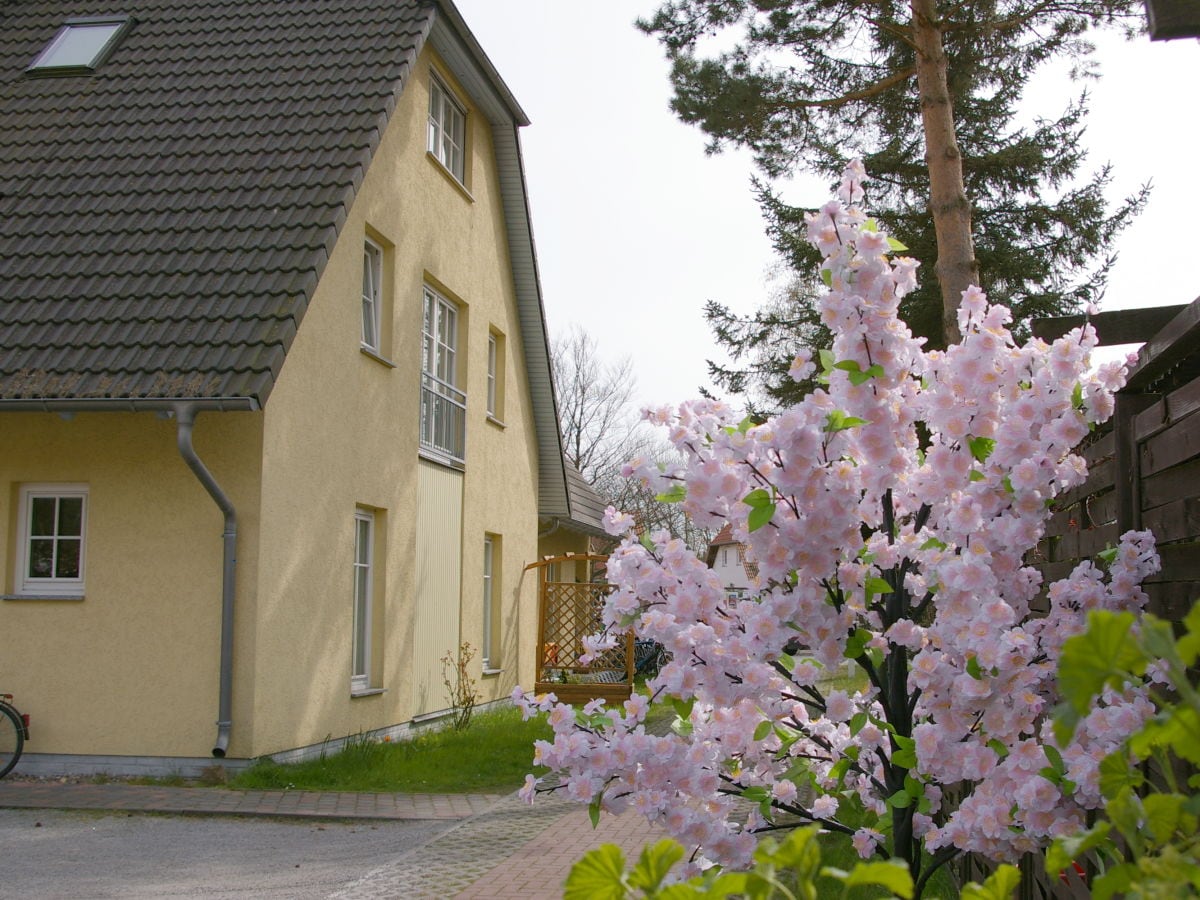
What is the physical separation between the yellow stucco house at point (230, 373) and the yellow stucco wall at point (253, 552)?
0.03 metres

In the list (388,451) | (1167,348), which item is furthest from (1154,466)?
(388,451)

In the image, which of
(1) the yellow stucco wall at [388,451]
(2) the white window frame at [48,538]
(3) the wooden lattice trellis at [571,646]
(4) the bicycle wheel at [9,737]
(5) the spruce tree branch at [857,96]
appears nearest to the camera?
(4) the bicycle wheel at [9,737]

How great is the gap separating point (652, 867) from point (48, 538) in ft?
33.7

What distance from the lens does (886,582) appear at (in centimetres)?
371

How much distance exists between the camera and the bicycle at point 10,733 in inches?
385

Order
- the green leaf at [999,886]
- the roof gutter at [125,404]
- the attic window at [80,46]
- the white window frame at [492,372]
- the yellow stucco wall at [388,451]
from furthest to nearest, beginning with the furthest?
the white window frame at [492,372] < the attic window at [80,46] < the yellow stucco wall at [388,451] < the roof gutter at [125,404] < the green leaf at [999,886]

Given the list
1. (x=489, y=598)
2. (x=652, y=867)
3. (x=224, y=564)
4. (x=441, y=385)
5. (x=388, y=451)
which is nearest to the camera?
(x=652, y=867)

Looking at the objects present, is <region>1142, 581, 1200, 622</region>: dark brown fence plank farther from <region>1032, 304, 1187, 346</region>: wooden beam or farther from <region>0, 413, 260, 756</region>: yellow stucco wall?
<region>0, 413, 260, 756</region>: yellow stucco wall

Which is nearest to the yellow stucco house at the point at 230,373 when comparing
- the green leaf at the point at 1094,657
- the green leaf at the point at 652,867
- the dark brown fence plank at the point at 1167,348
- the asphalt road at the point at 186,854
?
the asphalt road at the point at 186,854

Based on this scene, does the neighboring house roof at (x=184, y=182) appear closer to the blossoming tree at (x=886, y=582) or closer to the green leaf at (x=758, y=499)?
the blossoming tree at (x=886, y=582)

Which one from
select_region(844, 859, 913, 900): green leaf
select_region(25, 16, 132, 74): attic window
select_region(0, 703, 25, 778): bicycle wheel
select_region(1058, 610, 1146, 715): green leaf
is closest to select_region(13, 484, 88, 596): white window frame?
select_region(0, 703, 25, 778): bicycle wheel

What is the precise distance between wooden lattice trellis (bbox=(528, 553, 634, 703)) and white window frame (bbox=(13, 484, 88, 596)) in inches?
305

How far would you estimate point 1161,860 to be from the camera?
130cm

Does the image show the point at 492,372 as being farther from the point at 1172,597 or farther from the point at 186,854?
the point at 1172,597
